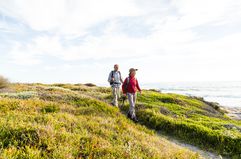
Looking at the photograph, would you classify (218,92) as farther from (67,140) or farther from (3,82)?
(67,140)

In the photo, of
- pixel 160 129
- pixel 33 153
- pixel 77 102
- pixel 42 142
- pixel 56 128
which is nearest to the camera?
pixel 33 153

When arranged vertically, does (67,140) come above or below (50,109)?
below

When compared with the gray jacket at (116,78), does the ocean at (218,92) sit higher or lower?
lower

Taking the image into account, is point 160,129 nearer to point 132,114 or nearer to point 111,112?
point 132,114

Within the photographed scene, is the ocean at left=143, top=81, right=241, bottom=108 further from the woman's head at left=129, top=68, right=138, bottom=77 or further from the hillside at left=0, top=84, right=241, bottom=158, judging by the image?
the woman's head at left=129, top=68, right=138, bottom=77

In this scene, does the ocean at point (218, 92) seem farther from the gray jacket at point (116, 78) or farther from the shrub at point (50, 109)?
the shrub at point (50, 109)

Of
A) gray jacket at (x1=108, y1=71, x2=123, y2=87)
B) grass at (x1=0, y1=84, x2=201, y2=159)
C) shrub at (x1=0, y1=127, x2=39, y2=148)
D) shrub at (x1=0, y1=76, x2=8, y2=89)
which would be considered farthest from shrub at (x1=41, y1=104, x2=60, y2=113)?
shrub at (x1=0, y1=76, x2=8, y2=89)

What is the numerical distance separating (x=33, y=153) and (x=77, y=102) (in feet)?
33.8

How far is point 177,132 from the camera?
1437 cm

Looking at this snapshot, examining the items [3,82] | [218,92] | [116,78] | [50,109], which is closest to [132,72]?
[116,78]

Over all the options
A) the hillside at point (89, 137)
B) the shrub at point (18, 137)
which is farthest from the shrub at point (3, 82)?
the shrub at point (18, 137)

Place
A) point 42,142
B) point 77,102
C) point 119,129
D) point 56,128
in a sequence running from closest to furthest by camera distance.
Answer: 1. point 42,142
2. point 56,128
3. point 119,129
4. point 77,102

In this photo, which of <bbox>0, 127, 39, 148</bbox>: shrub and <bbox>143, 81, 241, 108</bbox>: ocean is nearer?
<bbox>0, 127, 39, 148</bbox>: shrub

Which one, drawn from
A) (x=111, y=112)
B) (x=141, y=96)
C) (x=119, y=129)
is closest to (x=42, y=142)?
(x=119, y=129)
